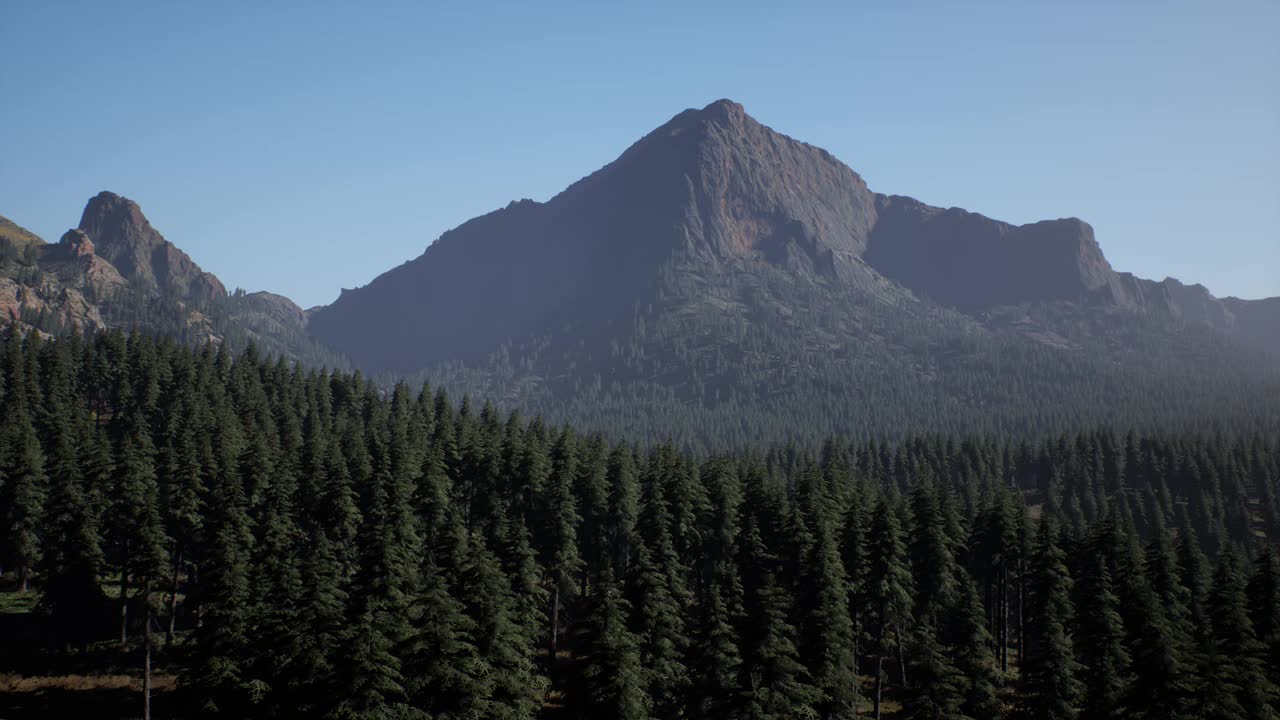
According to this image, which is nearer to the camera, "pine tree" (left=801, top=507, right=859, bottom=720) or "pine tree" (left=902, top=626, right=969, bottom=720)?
"pine tree" (left=902, top=626, right=969, bottom=720)

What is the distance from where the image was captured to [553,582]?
200 feet

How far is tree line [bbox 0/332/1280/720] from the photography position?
1436 inches

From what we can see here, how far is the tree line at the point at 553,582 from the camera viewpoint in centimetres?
3647

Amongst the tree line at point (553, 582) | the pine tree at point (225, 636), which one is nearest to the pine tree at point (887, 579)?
the tree line at point (553, 582)

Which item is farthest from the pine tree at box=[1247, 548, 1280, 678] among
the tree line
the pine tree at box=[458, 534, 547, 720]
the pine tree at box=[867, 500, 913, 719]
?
the pine tree at box=[458, 534, 547, 720]

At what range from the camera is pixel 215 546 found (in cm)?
4659

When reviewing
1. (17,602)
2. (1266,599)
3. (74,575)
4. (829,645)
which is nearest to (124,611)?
(74,575)

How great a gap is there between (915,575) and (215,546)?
4805 centimetres

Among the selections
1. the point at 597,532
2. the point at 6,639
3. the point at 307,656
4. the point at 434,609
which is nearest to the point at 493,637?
the point at 434,609

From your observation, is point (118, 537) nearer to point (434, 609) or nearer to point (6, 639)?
point (6, 639)

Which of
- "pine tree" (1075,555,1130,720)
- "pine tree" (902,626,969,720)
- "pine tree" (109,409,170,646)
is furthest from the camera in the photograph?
"pine tree" (109,409,170,646)

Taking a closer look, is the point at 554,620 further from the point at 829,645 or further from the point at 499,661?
the point at 499,661

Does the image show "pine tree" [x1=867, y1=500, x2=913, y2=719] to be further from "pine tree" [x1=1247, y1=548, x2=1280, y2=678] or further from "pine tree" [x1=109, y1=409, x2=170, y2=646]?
"pine tree" [x1=109, y1=409, x2=170, y2=646]

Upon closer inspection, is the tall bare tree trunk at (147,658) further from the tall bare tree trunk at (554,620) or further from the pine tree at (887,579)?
the pine tree at (887,579)
